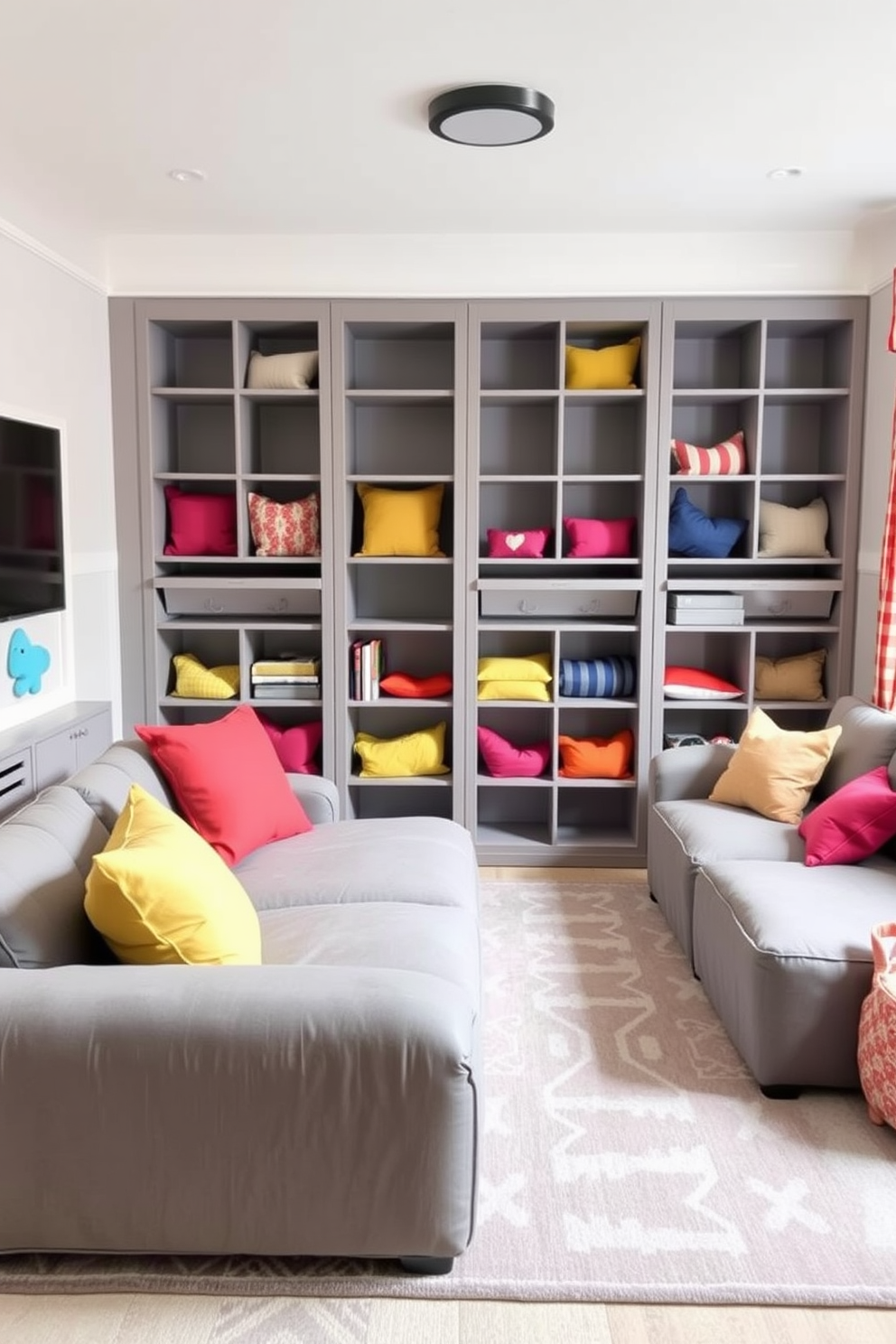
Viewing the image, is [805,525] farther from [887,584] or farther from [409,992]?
[409,992]

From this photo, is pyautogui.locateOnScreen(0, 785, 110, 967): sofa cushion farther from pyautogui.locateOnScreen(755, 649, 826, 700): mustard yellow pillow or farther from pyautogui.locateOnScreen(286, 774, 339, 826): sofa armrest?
pyautogui.locateOnScreen(755, 649, 826, 700): mustard yellow pillow

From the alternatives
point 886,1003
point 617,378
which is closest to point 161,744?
point 886,1003

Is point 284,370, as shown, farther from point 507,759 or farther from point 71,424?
point 507,759

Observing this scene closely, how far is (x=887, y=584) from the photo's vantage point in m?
3.78

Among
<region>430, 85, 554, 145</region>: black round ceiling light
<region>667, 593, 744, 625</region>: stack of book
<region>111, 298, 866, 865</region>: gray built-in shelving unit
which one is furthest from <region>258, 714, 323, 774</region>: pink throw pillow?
<region>430, 85, 554, 145</region>: black round ceiling light

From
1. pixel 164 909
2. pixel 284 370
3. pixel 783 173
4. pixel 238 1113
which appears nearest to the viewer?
pixel 238 1113

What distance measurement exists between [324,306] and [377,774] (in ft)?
6.06

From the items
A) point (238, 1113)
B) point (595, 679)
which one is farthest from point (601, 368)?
point (238, 1113)

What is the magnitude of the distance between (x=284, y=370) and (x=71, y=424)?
Result: 842mm

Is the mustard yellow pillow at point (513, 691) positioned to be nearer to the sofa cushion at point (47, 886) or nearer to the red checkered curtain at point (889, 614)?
the red checkered curtain at point (889, 614)

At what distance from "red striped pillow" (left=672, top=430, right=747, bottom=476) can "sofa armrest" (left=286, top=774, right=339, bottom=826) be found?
6.23 ft

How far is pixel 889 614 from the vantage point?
379 cm

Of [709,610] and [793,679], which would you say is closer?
[709,610]

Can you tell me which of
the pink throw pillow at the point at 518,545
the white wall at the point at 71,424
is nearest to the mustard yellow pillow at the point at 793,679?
the pink throw pillow at the point at 518,545
